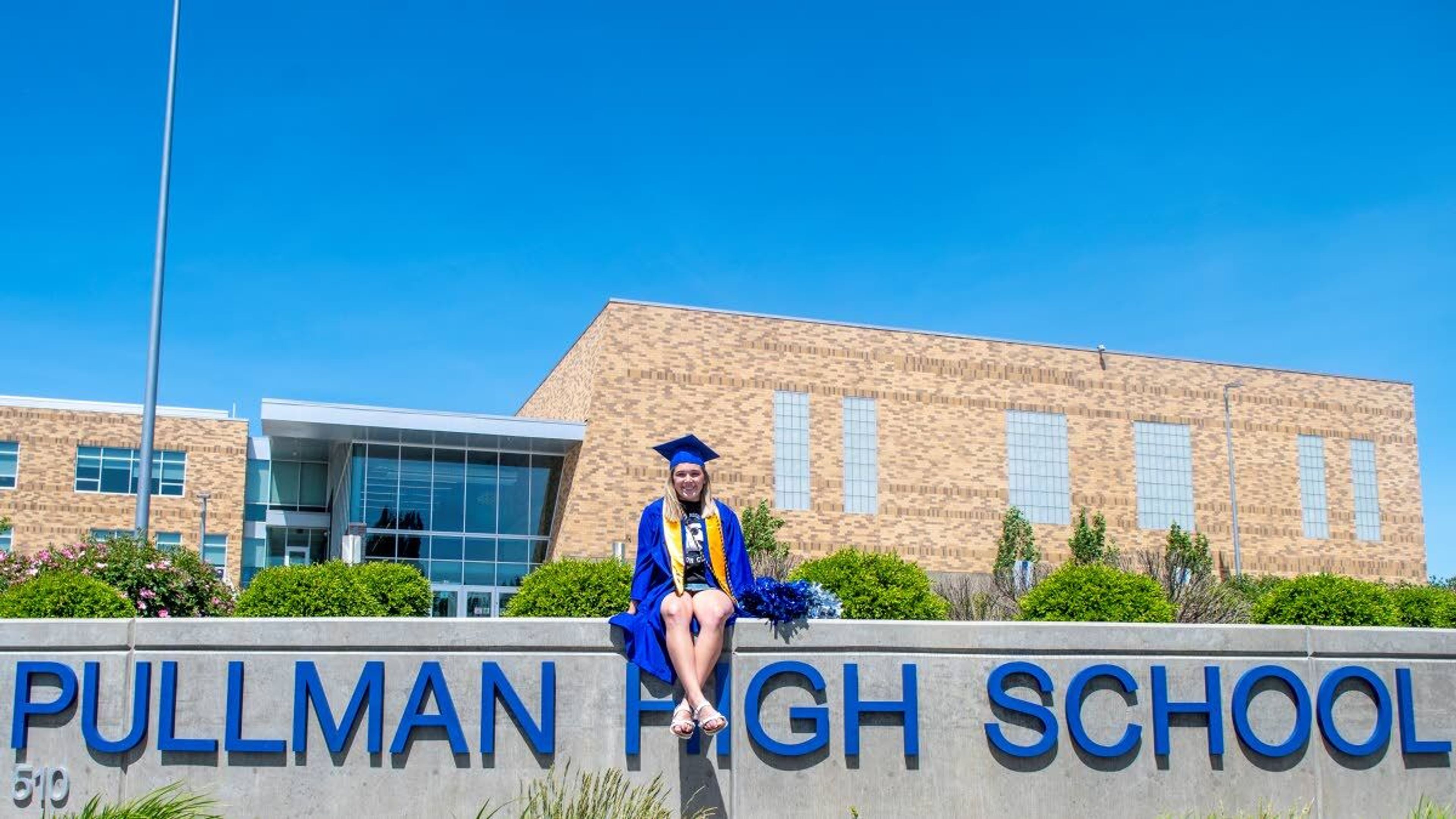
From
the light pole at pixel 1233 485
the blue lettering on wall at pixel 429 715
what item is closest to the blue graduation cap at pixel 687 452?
the blue lettering on wall at pixel 429 715

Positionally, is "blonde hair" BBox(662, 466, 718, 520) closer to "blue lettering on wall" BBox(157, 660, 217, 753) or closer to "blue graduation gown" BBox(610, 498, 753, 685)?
"blue graduation gown" BBox(610, 498, 753, 685)

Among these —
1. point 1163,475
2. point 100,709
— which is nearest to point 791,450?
point 1163,475

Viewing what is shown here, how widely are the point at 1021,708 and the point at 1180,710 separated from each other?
108 cm

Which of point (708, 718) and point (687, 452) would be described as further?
point (687, 452)

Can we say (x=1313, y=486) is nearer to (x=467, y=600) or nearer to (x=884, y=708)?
(x=467, y=600)

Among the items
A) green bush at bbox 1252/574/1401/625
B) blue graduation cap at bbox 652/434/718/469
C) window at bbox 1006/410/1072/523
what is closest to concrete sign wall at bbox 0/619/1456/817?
blue graduation cap at bbox 652/434/718/469

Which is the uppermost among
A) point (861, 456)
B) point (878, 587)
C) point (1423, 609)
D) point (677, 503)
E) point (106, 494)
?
point (861, 456)

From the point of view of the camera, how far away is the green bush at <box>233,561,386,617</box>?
14.8 meters

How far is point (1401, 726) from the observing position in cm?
885

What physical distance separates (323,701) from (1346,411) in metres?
41.2

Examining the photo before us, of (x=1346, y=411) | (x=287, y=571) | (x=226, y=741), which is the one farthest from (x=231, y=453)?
(x=226, y=741)

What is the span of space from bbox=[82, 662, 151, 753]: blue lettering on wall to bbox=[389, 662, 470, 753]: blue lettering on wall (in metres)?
1.49

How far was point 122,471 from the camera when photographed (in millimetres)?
42938

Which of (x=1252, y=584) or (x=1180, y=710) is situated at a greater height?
(x=1252, y=584)
